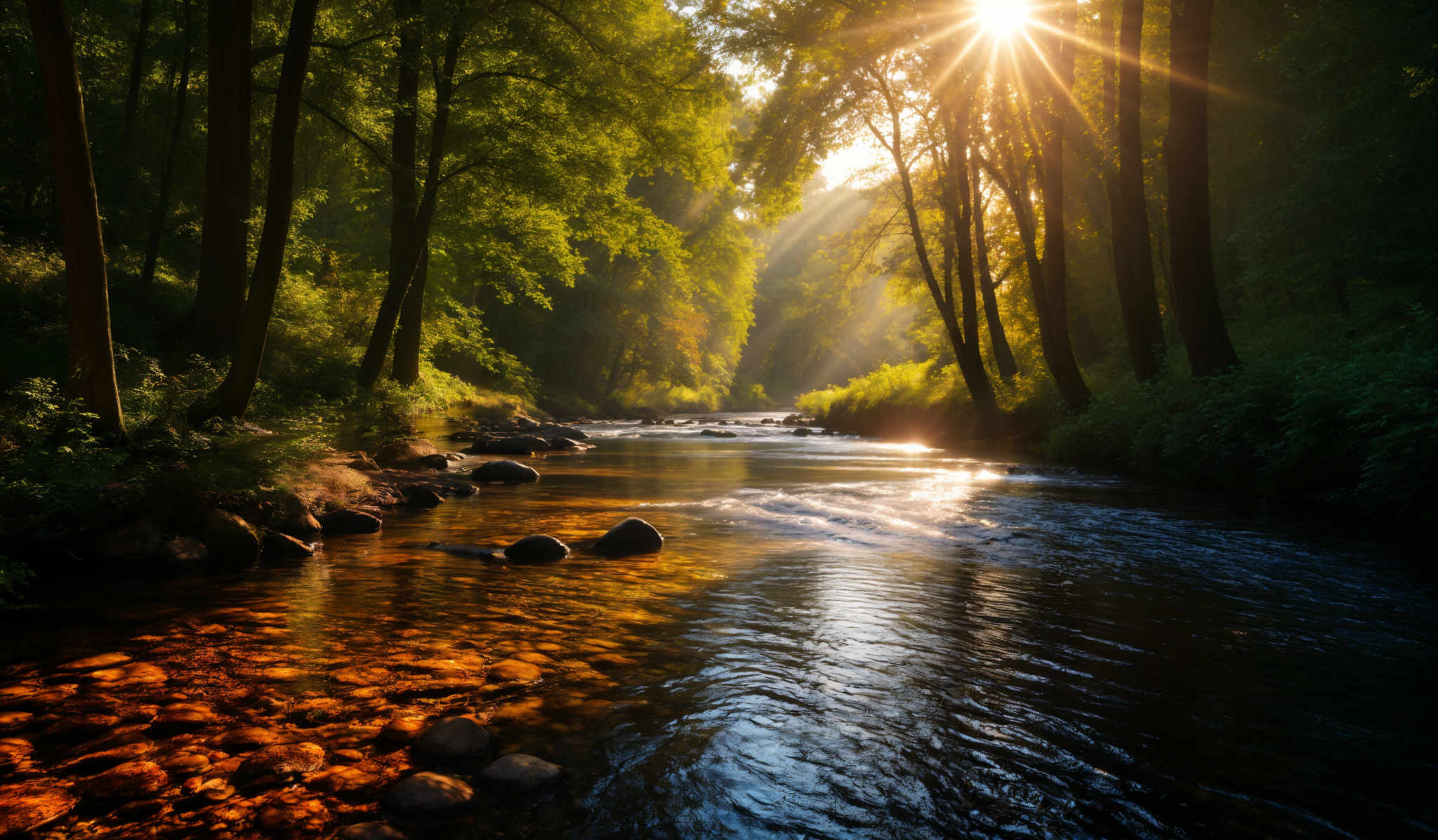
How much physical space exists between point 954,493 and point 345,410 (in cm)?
919

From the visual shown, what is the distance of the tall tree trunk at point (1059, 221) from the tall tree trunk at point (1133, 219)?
5.06 feet

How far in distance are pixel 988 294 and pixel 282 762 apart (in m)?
20.6

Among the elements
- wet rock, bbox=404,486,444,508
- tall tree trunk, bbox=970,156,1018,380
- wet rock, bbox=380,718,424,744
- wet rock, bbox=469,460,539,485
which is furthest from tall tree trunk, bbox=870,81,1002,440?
wet rock, bbox=380,718,424,744

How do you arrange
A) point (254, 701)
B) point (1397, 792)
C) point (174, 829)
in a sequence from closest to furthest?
point (174, 829) → point (1397, 792) → point (254, 701)

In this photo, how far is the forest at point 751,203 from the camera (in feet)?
24.3

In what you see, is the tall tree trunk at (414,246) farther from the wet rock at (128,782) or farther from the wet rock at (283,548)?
the wet rock at (128,782)

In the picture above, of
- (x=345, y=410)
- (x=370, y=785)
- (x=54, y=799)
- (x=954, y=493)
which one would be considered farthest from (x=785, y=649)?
(x=345, y=410)

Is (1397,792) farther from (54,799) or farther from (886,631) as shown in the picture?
(54,799)

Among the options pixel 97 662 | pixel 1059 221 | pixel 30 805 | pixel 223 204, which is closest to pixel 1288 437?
pixel 1059 221

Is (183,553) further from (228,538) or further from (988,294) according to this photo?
(988,294)

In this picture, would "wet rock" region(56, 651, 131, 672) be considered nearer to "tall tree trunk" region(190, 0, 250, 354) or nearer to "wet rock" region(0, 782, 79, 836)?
"wet rock" region(0, 782, 79, 836)

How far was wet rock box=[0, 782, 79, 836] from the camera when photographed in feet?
7.93

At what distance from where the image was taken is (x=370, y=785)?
2.75 metres

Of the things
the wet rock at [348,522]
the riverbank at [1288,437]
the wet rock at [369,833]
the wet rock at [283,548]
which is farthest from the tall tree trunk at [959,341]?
the wet rock at [369,833]
